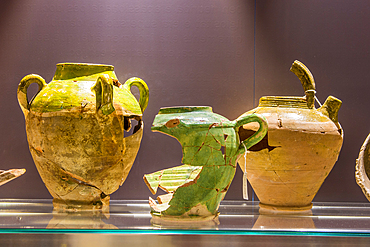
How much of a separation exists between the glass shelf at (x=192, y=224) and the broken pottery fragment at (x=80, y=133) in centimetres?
10

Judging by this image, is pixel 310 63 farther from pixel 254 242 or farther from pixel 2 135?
pixel 2 135

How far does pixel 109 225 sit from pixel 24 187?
754 millimetres

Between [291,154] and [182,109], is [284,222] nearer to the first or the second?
[291,154]

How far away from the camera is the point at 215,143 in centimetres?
124

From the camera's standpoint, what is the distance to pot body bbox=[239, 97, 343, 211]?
142 centimetres

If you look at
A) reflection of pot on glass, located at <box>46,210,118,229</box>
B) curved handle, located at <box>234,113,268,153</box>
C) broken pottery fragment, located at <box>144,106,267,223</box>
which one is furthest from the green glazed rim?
reflection of pot on glass, located at <box>46,210,118,229</box>

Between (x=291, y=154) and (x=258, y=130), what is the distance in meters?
0.18

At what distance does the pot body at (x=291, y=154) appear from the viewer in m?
1.42

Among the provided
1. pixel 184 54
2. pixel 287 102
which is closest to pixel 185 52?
pixel 184 54

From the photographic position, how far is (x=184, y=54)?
5.83 ft

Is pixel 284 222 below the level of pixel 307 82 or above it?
below

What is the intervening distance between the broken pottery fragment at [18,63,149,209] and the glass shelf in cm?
10

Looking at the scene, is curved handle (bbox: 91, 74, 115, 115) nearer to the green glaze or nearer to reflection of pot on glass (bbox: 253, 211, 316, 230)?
the green glaze

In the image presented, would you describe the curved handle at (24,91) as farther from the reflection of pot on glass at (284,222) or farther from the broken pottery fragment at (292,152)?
the reflection of pot on glass at (284,222)
